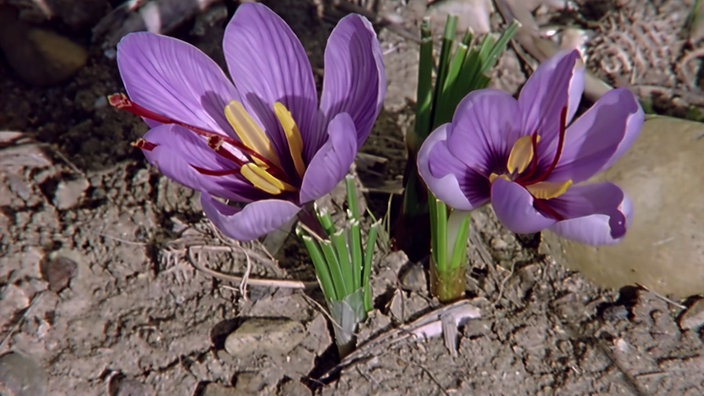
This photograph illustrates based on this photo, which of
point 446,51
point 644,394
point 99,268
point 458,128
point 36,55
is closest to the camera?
point 458,128

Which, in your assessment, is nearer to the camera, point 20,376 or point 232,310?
point 20,376

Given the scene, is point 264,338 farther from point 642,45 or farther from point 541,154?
point 642,45

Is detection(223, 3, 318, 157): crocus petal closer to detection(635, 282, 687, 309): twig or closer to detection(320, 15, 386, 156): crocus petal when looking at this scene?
detection(320, 15, 386, 156): crocus petal

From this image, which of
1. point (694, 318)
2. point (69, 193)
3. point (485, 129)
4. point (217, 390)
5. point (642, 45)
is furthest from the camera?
point (642, 45)

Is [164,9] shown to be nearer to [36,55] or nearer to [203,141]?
[36,55]

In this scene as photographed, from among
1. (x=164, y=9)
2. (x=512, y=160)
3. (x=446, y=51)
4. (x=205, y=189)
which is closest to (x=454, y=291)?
(x=512, y=160)

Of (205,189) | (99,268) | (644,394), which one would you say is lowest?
(644,394)

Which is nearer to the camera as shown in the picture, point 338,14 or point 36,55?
point 36,55

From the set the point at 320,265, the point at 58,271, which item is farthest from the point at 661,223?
the point at 58,271
